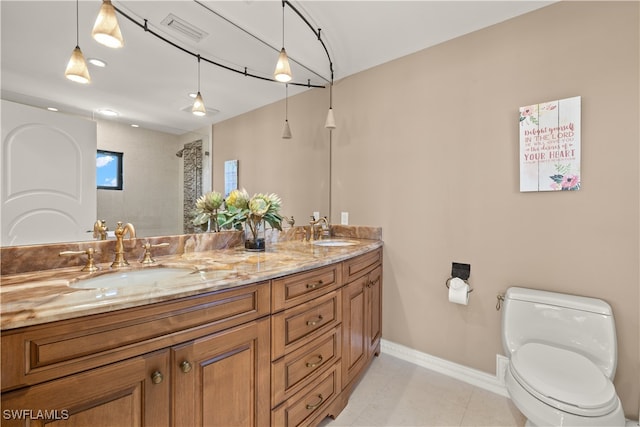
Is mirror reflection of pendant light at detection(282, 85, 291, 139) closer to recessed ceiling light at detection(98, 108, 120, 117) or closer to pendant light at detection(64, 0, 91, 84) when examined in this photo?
recessed ceiling light at detection(98, 108, 120, 117)

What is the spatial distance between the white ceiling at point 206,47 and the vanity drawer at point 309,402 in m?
1.52

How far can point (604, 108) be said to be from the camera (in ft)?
4.98

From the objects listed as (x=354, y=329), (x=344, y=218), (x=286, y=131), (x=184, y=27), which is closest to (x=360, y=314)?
(x=354, y=329)

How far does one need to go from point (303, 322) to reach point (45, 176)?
126 centimetres

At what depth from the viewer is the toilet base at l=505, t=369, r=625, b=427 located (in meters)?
1.06

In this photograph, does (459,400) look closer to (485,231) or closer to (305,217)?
(485,231)

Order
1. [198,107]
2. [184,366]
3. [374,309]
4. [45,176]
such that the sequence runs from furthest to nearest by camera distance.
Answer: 1. [374,309]
2. [198,107]
3. [45,176]
4. [184,366]

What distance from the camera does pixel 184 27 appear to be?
1.58m

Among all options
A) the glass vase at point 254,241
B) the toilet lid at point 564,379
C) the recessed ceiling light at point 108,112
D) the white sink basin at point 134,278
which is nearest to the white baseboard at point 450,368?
the toilet lid at point 564,379

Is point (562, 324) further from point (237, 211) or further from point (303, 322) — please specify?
point (237, 211)

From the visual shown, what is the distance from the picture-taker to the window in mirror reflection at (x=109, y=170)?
1280 mm

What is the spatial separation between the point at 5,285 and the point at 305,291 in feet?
3.52

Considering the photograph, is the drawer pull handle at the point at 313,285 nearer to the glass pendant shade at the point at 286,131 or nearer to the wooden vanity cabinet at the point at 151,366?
the wooden vanity cabinet at the point at 151,366

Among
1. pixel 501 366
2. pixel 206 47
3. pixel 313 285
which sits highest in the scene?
pixel 206 47
